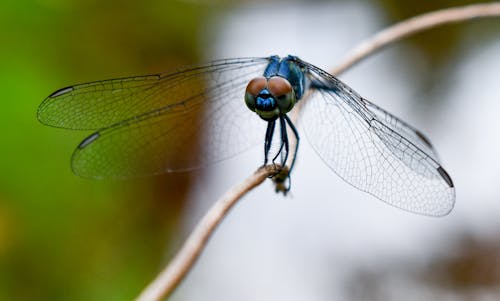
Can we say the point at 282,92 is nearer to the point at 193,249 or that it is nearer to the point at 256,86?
the point at 256,86

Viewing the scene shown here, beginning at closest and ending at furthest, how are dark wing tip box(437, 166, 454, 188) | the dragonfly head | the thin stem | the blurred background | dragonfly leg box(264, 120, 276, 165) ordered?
the thin stem < dark wing tip box(437, 166, 454, 188) < the dragonfly head < dragonfly leg box(264, 120, 276, 165) < the blurred background

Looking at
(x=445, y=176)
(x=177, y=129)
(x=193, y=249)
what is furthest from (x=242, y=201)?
(x=193, y=249)

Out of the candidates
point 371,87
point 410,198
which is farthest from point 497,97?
point 410,198

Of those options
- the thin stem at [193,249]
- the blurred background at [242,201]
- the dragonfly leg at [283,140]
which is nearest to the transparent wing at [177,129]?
the dragonfly leg at [283,140]

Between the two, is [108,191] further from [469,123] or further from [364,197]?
[469,123]

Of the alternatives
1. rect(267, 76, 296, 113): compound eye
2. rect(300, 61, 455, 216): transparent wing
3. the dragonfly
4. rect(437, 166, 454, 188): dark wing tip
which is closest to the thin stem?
the dragonfly

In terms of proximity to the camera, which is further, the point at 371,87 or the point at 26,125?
the point at 371,87

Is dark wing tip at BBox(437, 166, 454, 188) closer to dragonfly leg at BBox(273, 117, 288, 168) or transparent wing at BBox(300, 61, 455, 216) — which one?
transparent wing at BBox(300, 61, 455, 216)
